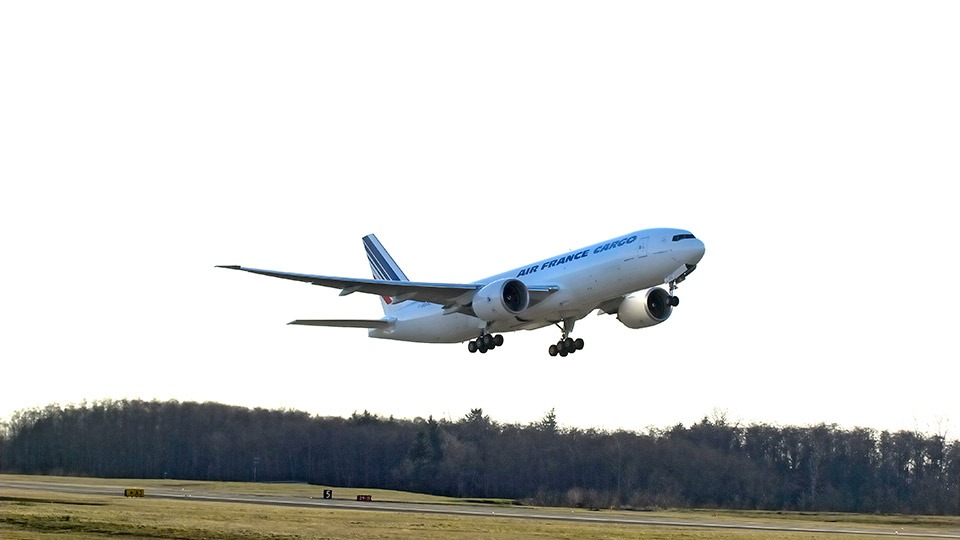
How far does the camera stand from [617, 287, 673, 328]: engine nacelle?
158 ft

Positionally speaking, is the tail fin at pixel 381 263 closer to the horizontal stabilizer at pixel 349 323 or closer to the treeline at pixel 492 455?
the horizontal stabilizer at pixel 349 323

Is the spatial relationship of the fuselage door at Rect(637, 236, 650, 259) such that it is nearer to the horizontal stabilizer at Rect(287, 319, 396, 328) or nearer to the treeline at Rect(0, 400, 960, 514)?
the horizontal stabilizer at Rect(287, 319, 396, 328)

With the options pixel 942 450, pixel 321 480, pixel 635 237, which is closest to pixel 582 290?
pixel 635 237

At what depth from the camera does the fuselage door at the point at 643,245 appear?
1662 inches

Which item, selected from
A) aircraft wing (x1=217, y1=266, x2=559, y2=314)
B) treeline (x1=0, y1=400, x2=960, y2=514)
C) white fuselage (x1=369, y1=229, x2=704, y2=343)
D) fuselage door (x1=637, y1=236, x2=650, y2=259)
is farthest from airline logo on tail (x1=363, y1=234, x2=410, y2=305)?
treeline (x1=0, y1=400, x2=960, y2=514)

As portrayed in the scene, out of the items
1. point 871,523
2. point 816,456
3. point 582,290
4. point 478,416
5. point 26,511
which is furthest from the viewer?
point 478,416

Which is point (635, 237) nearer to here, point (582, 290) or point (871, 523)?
point (582, 290)

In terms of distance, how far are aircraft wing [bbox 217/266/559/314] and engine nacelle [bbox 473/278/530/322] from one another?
0.46 m

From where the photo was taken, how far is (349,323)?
53.5 metres

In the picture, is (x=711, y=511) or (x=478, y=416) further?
(x=478, y=416)

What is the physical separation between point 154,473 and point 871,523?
57076mm

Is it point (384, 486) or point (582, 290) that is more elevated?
point (582, 290)

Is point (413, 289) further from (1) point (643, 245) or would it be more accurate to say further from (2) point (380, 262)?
(2) point (380, 262)

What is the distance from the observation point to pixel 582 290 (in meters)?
44.3
